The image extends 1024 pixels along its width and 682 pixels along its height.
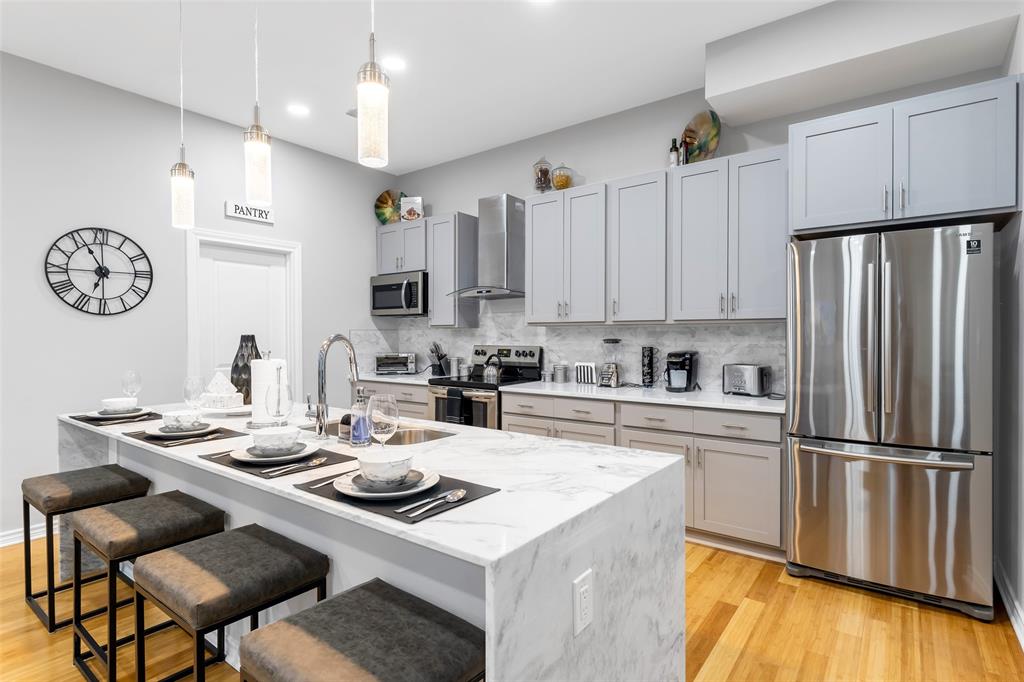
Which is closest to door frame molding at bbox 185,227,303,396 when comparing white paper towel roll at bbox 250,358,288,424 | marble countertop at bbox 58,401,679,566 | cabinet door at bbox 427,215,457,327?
cabinet door at bbox 427,215,457,327

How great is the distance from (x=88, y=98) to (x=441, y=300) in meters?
2.82

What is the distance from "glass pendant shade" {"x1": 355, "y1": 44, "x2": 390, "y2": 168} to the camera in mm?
1426

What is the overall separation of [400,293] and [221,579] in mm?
3782

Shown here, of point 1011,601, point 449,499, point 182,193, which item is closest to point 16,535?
point 182,193

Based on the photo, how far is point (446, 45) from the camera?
10.3 feet

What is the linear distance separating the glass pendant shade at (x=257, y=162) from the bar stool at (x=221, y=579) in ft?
3.76

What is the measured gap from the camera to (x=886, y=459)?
244 cm

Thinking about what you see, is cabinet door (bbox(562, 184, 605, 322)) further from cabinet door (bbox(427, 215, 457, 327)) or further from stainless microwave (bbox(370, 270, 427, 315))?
stainless microwave (bbox(370, 270, 427, 315))

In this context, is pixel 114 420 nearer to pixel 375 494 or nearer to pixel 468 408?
pixel 375 494

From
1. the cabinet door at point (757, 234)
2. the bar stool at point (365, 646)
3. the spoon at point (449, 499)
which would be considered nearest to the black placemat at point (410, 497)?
the spoon at point (449, 499)

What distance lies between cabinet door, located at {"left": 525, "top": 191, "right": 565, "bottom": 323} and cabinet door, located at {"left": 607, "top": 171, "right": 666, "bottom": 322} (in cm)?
42

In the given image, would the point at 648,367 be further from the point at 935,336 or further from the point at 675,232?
the point at 935,336

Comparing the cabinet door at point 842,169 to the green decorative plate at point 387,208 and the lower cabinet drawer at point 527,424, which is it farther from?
the green decorative plate at point 387,208

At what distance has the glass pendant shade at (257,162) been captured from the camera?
1.86 m
